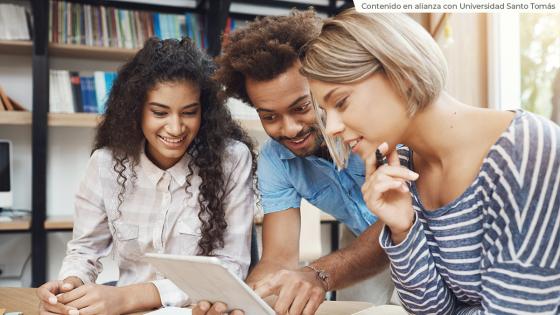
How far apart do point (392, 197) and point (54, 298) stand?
75 cm

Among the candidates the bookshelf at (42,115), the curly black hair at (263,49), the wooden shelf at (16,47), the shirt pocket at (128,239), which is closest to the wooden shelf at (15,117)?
the bookshelf at (42,115)

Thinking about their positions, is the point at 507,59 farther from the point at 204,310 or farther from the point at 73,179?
the point at 73,179

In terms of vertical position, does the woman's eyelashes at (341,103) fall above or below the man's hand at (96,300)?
above

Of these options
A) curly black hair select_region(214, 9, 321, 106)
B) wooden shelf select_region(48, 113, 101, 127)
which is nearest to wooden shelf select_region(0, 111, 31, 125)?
wooden shelf select_region(48, 113, 101, 127)

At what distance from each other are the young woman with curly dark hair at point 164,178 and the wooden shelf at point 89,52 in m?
1.35

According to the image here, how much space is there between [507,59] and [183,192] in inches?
65.1

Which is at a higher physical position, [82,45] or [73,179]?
[82,45]

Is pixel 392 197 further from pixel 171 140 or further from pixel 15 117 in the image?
pixel 15 117

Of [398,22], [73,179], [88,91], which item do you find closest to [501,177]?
[398,22]

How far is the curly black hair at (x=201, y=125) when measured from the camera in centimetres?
149

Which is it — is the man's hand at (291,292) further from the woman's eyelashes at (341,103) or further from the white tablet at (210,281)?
the woman's eyelashes at (341,103)

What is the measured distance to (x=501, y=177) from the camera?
2.70 feet

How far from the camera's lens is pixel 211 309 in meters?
0.98

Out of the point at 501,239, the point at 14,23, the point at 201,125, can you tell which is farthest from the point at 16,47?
the point at 501,239
